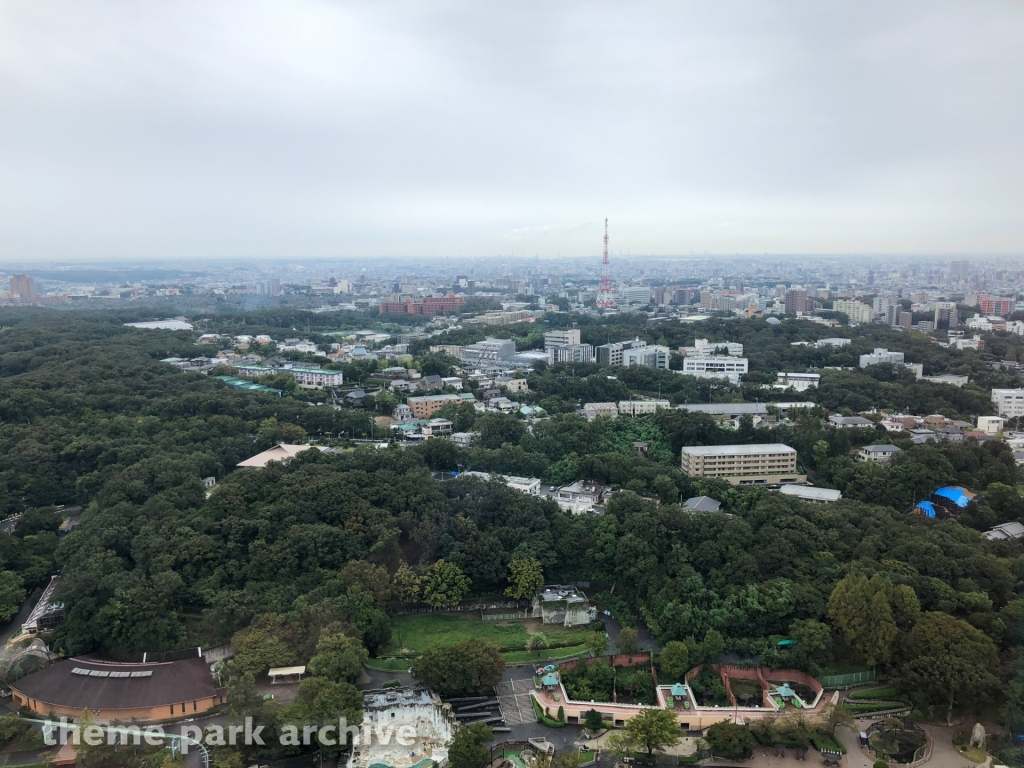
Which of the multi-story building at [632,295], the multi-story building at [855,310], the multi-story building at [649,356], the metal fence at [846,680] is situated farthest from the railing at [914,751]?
the multi-story building at [632,295]

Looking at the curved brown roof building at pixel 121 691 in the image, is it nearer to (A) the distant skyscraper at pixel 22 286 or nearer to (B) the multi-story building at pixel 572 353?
(B) the multi-story building at pixel 572 353

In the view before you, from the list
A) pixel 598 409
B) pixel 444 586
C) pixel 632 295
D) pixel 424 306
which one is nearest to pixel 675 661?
pixel 444 586

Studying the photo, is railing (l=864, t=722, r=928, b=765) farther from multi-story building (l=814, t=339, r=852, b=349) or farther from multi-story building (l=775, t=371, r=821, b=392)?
multi-story building (l=814, t=339, r=852, b=349)

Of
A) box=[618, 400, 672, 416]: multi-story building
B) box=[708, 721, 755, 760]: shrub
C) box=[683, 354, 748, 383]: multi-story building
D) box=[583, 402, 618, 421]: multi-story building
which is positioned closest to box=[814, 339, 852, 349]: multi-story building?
box=[683, 354, 748, 383]: multi-story building

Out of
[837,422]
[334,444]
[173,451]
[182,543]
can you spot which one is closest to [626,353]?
[837,422]

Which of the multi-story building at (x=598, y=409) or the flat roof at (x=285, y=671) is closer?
the flat roof at (x=285, y=671)

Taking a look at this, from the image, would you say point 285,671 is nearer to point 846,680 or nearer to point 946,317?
point 846,680
